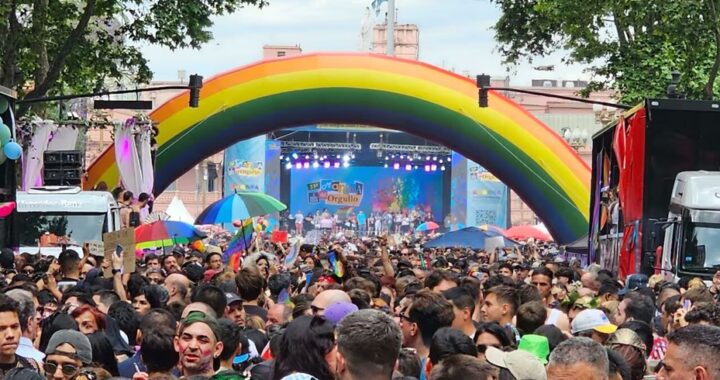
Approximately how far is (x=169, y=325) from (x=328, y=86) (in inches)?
911

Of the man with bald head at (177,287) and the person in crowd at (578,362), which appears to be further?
the man with bald head at (177,287)

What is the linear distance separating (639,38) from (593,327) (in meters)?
21.5

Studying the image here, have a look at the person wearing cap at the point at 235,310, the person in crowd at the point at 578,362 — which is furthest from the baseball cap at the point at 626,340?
the person wearing cap at the point at 235,310

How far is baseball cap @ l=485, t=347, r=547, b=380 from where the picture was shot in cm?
714

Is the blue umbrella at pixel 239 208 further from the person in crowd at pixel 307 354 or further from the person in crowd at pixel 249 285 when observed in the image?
the person in crowd at pixel 307 354

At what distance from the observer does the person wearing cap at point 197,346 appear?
7.98m

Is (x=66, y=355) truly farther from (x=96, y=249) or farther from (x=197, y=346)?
(x=96, y=249)

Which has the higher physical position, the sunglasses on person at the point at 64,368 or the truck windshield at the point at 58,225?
the truck windshield at the point at 58,225

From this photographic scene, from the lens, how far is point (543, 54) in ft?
119

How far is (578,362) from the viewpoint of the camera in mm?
6527

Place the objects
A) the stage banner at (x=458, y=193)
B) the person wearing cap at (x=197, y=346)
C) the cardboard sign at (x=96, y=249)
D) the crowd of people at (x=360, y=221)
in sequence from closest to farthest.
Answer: the person wearing cap at (x=197, y=346) → the cardboard sign at (x=96, y=249) → the stage banner at (x=458, y=193) → the crowd of people at (x=360, y=221)

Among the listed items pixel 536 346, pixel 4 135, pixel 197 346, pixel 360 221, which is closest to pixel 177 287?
pixel 197 346

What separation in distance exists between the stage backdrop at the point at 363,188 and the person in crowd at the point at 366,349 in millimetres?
59575

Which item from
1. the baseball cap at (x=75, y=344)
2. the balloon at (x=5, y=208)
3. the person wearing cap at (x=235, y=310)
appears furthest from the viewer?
the balloon at (x=5, y=208)
